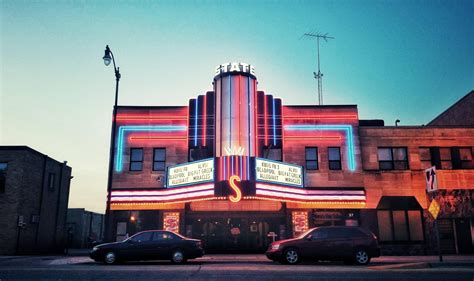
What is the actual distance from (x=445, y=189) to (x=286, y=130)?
10073 millimetres

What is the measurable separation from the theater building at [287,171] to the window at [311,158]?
6 cm

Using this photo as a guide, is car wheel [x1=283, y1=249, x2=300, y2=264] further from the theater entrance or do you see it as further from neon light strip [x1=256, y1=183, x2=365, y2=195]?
the theater entrance

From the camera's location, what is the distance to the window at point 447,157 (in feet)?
80.5

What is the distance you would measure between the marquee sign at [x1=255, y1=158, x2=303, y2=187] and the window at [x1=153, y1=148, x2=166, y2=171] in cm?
680

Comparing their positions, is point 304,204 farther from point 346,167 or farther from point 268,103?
point 268,103

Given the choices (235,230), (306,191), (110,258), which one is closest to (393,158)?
(306,191)

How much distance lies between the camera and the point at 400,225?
2348 cm

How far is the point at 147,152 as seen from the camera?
2439 centimetres

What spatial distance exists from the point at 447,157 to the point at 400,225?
5460mm

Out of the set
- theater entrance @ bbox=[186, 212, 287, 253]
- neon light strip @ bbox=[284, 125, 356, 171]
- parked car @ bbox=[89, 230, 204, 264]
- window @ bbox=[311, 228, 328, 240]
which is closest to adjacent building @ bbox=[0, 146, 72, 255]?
theater entrance @ bbox=[186, 212, 287, 253]

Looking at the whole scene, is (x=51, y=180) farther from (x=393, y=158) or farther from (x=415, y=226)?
(x=415, y=226)

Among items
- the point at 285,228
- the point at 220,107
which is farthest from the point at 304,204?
the point at 220,107

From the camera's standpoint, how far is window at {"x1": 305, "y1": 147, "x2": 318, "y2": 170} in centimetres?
2440

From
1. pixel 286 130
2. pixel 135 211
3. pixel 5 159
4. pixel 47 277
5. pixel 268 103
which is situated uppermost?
pixel 268 103
